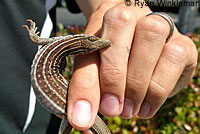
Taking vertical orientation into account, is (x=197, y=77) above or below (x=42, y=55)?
below

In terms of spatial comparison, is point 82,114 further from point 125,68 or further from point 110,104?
point 125,68

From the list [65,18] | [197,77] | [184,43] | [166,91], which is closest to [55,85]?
[166,91]

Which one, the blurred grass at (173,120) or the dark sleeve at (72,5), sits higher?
the dark sleeve at (72,5)

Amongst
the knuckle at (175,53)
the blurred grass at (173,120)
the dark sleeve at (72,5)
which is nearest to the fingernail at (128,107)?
the knuckle at (175,53)

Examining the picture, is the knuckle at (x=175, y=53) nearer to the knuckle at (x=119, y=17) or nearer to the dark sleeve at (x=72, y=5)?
the knuckle at (x=119, y=17)

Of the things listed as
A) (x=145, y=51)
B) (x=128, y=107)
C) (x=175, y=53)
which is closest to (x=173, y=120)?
(x=128, y=107)

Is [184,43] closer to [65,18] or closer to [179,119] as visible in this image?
[179,119]

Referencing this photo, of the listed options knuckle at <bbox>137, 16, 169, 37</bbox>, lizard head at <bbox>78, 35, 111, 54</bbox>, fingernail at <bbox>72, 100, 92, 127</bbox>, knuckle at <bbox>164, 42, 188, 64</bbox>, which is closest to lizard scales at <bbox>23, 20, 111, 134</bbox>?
lizard head at <bbox>78, 35, 111, 54</bbox>
